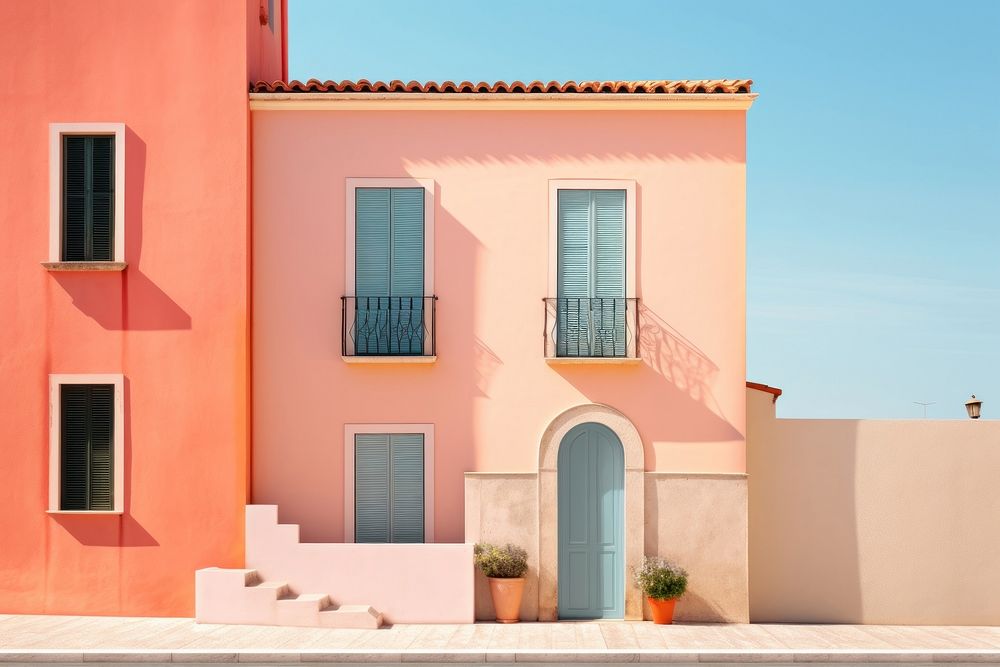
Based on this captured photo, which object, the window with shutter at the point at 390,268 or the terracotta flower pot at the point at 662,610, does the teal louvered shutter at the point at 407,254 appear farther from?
the terracotta flower pot at the point at 662,610

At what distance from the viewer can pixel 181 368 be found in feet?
49.5

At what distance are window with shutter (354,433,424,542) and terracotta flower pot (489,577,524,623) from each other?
57.5 inches

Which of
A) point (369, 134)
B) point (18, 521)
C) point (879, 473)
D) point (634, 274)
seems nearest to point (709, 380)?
point (634, 274)

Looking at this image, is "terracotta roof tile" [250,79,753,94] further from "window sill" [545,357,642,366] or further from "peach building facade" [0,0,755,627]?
"window sill" [545,357,642,366]

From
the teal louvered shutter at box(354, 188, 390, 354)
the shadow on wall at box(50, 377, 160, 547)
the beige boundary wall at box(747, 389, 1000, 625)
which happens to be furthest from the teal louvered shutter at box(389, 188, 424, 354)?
the beige boundary wall at box(747, 389, 1000, 625)

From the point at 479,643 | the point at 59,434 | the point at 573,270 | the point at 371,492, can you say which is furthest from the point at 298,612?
the point at 573,270

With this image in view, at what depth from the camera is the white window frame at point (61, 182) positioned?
1512cm

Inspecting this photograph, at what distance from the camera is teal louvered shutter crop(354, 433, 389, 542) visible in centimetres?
1530

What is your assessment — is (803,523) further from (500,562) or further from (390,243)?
(390,243)

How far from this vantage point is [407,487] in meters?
15.3

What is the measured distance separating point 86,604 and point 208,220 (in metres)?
5.95

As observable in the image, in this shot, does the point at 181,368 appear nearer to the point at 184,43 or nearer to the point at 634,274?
the point at 184,43

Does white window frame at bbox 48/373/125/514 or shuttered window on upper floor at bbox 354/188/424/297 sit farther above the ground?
shuttered window on upper floor at bbox 354/188/424/297

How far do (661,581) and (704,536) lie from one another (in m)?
1.07
